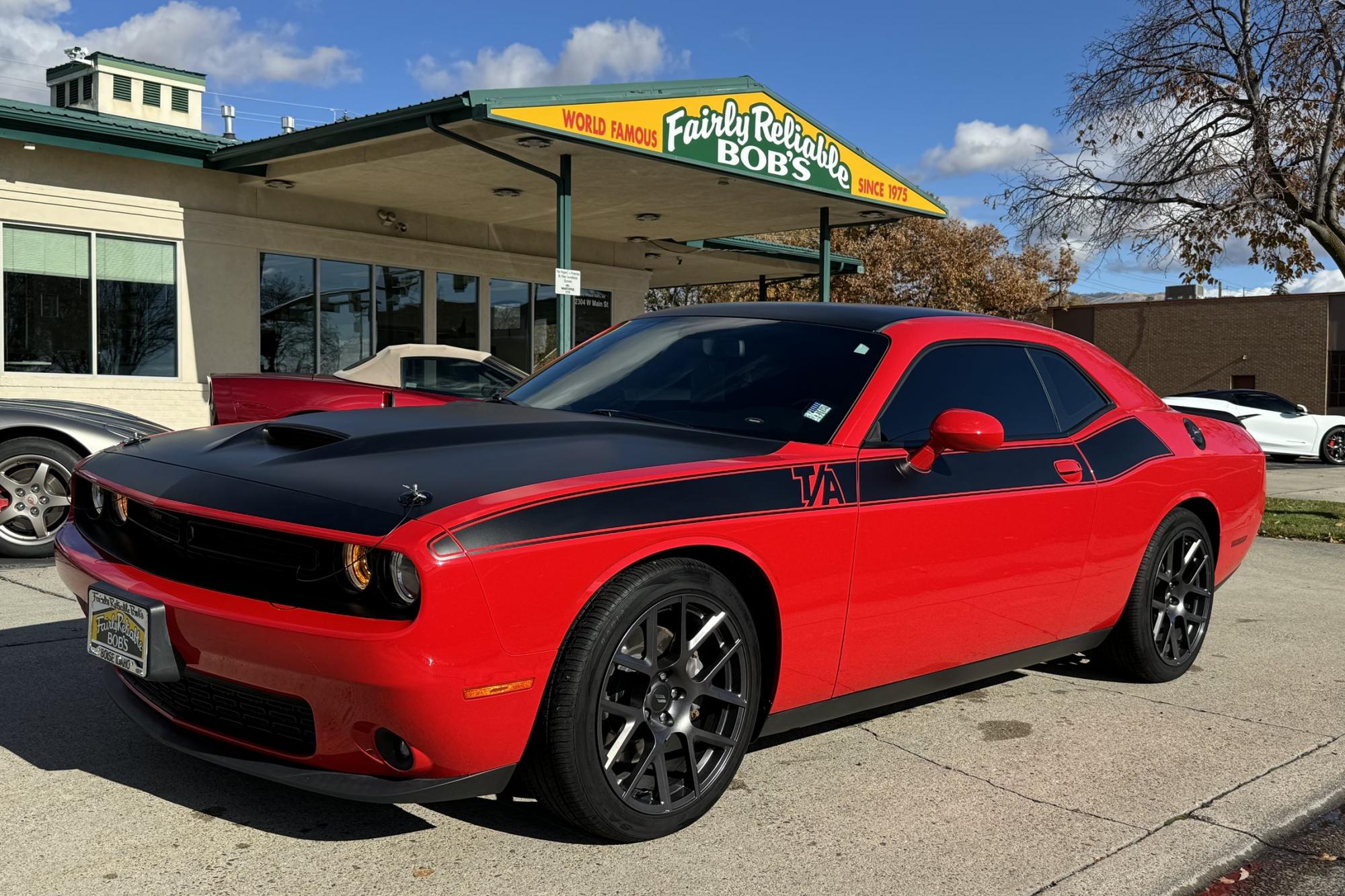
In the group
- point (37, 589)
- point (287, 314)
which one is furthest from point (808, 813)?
point (287, 314)

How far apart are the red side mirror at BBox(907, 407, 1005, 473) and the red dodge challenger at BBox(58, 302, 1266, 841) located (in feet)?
0.04

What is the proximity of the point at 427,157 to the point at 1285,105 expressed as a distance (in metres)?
9.79

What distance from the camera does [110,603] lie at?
3250mm

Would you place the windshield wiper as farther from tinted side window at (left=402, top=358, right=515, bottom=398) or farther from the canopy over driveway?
the canopy over driveway

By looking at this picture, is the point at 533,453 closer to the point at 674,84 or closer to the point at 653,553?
the point at 653,553

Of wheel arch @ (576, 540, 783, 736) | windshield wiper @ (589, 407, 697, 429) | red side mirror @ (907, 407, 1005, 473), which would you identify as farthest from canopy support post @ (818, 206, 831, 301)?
wheel arch @ (576, 540, 783, 736)

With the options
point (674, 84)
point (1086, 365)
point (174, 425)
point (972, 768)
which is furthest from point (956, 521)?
point (174, 425)

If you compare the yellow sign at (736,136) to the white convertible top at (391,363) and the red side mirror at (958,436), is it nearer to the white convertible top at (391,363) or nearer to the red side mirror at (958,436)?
the white convertible top at (391,363)

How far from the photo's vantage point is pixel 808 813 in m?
→ 3.56

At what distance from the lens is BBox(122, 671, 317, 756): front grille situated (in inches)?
117

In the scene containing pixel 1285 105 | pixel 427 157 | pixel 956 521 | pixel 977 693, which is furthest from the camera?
pixel 427 157

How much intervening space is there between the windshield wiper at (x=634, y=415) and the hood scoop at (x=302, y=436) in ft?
3.25

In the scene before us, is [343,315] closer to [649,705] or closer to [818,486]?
[818,486]

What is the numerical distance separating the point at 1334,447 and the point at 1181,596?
20.4 m
